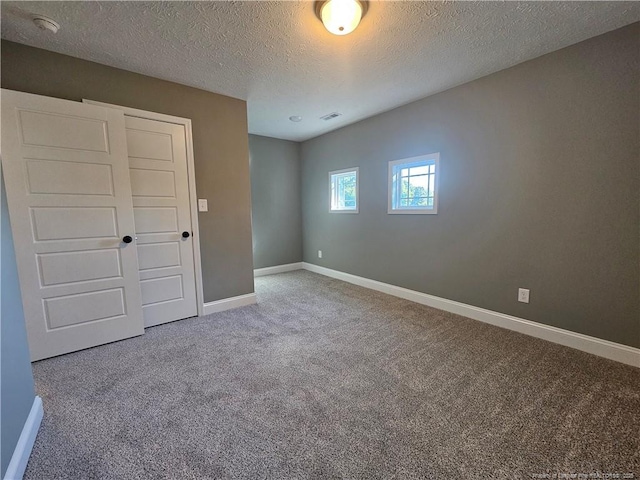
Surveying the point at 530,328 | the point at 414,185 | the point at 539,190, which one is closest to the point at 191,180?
the point at 414,185

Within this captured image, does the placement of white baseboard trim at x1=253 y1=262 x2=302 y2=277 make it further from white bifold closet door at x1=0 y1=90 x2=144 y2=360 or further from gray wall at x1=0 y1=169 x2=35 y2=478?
gray wall at x1=0 y1=169 x2=35 y2=478

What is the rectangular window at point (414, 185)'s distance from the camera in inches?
122

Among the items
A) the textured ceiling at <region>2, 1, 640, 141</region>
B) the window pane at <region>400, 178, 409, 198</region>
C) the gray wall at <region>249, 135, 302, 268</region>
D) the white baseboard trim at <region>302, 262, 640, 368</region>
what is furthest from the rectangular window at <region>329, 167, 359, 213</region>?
the textured ceiling at <region>2, 1, 640, 141</region>

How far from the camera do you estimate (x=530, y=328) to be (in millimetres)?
2451

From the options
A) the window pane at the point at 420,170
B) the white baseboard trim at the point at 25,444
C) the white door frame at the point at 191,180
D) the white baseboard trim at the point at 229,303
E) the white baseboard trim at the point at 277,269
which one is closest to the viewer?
the white baseboard trim at the point at 25,444

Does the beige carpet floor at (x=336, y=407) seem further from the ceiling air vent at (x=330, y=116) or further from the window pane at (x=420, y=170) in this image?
the ceiling air vent at (x=330, y=116)

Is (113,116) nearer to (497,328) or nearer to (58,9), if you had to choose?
(58,9)

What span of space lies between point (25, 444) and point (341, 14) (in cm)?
283

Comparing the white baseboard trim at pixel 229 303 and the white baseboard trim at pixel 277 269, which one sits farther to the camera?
the white baseboard trim at pixel 277 269

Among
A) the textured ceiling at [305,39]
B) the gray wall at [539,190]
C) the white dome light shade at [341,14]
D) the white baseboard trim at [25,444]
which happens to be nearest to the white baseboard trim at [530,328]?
the gray wall at [539,190]

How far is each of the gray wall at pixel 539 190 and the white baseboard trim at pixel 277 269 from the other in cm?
224

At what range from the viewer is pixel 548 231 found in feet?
7.59

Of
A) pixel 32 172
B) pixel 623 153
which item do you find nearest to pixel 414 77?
pixel 623 153

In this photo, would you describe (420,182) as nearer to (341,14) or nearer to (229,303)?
(341,14)
